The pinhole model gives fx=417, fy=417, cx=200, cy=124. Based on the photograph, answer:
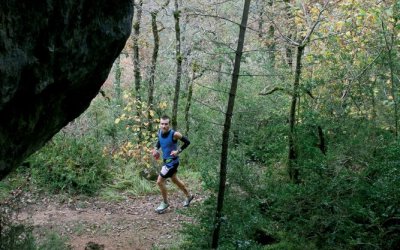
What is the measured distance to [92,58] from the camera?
4.62 meters

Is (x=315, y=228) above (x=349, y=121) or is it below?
below

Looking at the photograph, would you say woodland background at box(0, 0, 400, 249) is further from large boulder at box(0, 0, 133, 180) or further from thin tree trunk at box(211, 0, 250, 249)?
large boulder at box(0, 0, 133, 180)

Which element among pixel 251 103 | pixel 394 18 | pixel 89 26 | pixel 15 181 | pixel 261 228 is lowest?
pixel 15 181

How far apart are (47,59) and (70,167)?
7657 millimetres

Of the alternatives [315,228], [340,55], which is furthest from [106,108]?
[315,228]

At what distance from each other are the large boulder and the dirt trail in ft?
13.5

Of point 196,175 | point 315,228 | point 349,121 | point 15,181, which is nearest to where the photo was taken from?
point 315,228

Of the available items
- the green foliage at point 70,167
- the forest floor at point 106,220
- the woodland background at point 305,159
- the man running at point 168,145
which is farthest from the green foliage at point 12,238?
the green foliage at point 70,167

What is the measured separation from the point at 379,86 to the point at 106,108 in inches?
404

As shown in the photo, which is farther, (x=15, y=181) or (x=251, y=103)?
(x=251, y=103)

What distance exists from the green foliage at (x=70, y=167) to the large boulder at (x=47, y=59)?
5.91 metres

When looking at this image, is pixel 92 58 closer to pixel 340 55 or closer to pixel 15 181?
pixel 340 55

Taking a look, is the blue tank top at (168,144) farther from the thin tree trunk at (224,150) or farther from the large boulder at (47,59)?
the large boulder at (47,59)

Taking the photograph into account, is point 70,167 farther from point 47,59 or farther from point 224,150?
point 47,59
